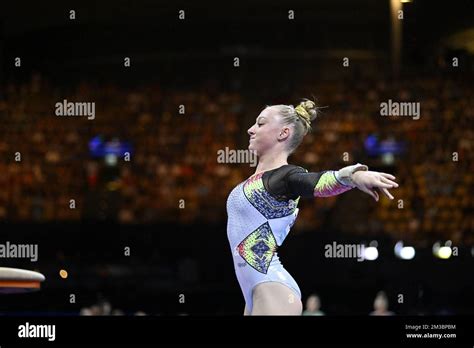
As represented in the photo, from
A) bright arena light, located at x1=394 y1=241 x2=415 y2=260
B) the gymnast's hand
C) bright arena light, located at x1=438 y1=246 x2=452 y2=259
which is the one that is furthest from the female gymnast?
bright arena light, located at x1=438 y1=246 x2=452 y2=259

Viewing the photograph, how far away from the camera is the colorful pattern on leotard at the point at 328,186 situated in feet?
22.5

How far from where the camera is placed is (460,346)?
8.20 metres

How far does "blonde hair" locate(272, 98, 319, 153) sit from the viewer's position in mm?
7871

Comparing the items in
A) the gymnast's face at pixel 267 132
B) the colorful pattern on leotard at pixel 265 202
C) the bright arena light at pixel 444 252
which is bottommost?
the bright arena light at pixel 444 252

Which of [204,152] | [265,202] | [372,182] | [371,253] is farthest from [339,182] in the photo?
[204,152]

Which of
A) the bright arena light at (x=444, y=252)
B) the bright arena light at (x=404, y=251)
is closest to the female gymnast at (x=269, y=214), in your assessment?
the bright arena light at (x=404, y=251)

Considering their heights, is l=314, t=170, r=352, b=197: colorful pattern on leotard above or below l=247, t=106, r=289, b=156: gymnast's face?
below

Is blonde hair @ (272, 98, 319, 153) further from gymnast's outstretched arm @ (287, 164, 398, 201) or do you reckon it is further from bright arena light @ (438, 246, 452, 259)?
bright arena light @ (438, 246, 452, 259)

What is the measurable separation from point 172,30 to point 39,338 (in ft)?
9.50

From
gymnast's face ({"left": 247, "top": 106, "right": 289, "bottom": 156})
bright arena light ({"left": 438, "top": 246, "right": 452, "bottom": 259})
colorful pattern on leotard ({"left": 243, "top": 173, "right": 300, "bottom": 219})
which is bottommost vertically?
bright arena light ({"left": 438, "top": 246, "right": 452, "bottom": 259})

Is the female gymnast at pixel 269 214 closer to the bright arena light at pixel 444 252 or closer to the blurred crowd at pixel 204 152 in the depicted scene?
the blurred crowd at pixel 204 152

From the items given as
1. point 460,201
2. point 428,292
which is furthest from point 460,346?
point 460,201

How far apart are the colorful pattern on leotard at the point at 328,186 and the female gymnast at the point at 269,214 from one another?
1.7 inches

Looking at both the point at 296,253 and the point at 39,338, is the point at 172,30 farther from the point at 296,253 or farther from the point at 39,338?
the point at 39,338
